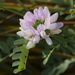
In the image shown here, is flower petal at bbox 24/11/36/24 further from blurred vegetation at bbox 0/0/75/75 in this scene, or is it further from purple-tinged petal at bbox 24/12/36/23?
blurred vegetation at bbox 0/0/75/75

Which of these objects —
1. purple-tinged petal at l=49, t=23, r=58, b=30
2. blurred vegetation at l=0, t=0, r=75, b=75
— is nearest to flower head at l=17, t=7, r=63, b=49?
purple-tinged petal at l=49, t=23, r=58, b=30

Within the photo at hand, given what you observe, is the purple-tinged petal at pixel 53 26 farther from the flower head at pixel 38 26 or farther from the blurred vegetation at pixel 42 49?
the blurred vegetation at pixel 42 49

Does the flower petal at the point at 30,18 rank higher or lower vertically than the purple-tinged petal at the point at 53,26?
higher

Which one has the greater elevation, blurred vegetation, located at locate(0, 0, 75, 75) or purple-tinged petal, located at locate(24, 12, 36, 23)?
purple-tinged petal, located at locate(24, 12, 36, 23)

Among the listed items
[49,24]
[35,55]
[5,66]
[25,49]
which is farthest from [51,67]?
[49,24]

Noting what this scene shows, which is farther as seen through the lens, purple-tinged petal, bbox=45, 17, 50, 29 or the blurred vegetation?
the blurred vegetation

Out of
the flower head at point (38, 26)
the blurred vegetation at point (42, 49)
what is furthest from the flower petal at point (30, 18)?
the blurred vegetation at point (42, 49)

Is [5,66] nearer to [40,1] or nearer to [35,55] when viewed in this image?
[35,55]

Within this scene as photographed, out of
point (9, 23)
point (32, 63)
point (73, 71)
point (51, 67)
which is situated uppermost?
point (9, 23)
